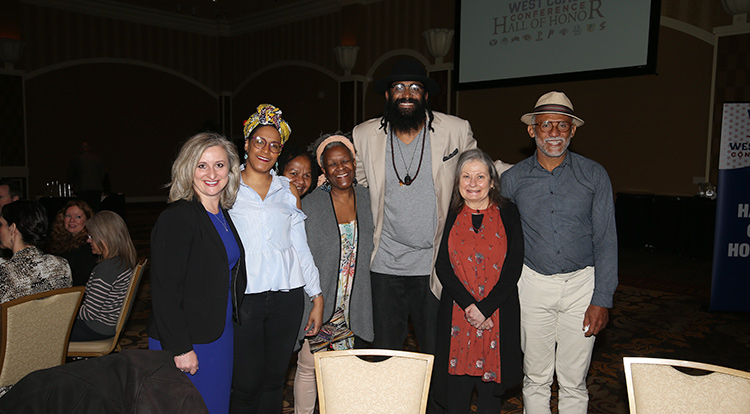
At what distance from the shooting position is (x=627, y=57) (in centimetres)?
735

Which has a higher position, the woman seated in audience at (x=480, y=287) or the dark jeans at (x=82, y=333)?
the woman seated in audience at (x=480, y=287)

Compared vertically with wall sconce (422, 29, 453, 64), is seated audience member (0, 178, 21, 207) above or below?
below

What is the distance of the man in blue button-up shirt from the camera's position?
2.33m

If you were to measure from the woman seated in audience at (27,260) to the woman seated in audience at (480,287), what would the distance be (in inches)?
86.7

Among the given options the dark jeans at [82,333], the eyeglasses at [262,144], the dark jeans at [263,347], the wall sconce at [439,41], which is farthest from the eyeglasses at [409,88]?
the wall sconce at [439,41]

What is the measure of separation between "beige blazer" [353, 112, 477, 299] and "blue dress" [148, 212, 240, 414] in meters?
0.79

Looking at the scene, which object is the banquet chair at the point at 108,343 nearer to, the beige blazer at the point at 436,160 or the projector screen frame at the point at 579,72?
the beige blazer at the point at 436,160

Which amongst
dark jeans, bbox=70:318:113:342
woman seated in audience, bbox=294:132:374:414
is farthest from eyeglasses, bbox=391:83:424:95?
dark jeans, bbox=70:318:113:342

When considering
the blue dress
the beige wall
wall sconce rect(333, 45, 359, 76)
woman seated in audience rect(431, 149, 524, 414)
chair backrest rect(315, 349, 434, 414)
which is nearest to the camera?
chair backrest rect(315, 349, 434, 414)

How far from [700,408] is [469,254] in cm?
106

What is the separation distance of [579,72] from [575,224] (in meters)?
6.41

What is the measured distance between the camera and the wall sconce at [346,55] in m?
11.3

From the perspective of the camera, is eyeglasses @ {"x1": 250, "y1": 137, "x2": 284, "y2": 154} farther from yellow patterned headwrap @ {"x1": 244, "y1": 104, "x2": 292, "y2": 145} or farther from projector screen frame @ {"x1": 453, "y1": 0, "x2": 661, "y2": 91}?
projector screen frame @ {"x1": 453, "y1": 0, "x2": 661, "y2": 91}

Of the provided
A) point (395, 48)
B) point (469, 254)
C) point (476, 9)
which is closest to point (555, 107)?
point (469, 254)
